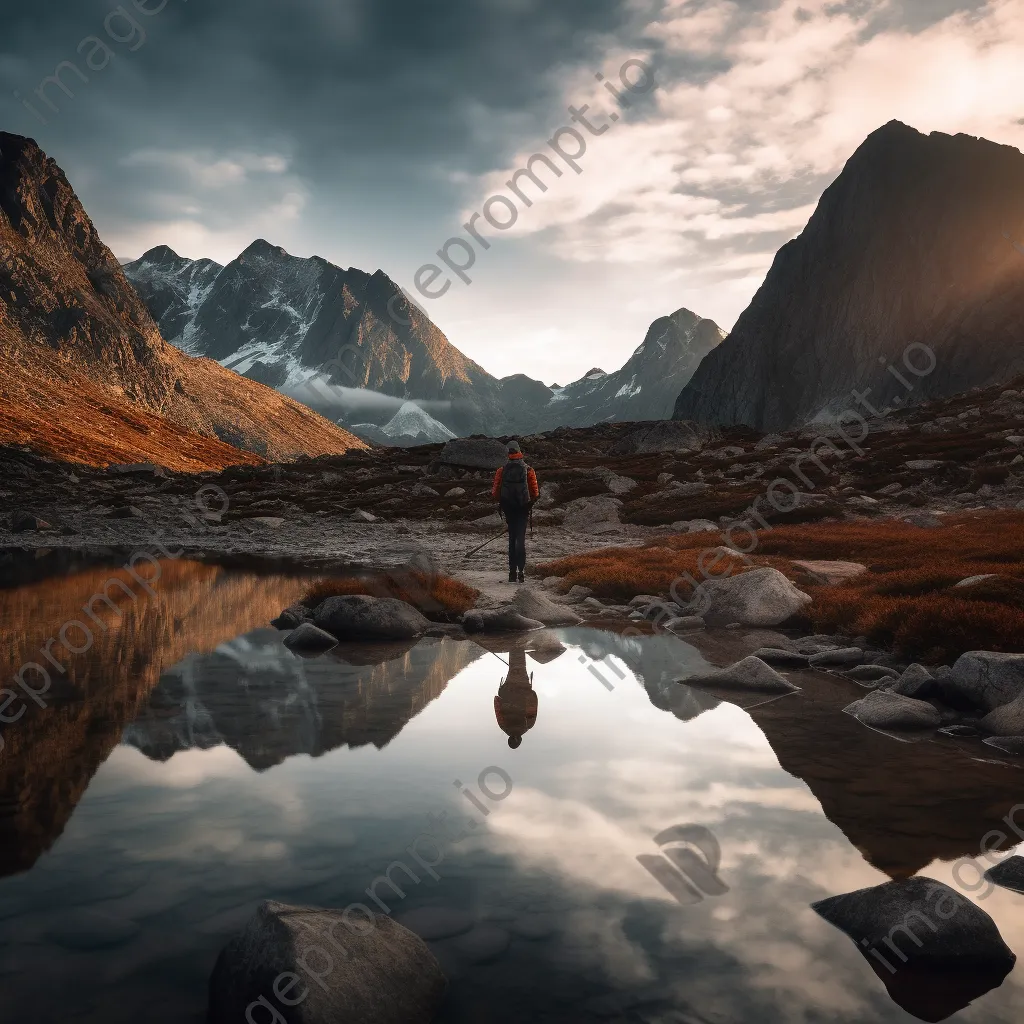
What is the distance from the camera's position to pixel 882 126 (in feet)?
508

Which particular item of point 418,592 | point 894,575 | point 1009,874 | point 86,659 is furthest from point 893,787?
point 418,592

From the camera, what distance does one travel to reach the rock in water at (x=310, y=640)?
13.2m

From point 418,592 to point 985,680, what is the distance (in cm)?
1139

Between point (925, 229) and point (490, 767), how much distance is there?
535 feet

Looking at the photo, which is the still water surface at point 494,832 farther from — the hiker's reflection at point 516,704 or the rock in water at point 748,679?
the rock in water at point 748,679

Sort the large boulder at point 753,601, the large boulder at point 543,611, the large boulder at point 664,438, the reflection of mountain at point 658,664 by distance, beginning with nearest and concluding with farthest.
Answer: the reflection of mountain at point 658,664 < the large boulder at point 753,601 < the large boulder at point 543,611 < the large boulder at point 664,438

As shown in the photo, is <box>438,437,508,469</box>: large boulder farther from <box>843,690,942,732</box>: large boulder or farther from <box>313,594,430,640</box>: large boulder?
<box>843,690,942,732</box>: large boulder

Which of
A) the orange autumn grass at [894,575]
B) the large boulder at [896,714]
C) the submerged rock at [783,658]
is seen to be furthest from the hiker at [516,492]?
the large boulder at [896,714]

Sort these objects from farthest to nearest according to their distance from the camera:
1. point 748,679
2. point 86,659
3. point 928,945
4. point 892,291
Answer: point 892,291
point 86,659
point 748,679
point 928,945

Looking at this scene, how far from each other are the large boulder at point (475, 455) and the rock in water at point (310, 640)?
178 ft

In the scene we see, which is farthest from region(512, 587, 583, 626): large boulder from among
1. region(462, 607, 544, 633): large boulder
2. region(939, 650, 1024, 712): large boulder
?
region(939, 650, 1024, 712): large boulder

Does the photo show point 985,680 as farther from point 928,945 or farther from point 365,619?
point 365,619

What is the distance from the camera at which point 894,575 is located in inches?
642

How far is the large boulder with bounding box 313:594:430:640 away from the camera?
1435cm
